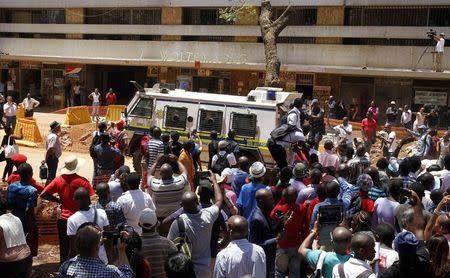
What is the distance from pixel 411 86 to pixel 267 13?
856 cm

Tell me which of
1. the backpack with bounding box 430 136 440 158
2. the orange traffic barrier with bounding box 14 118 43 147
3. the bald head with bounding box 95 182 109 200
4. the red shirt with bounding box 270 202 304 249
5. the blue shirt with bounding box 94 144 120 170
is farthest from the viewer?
the orange traffic barrier with bounding box 14 118 43 147

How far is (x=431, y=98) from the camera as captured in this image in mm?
25875

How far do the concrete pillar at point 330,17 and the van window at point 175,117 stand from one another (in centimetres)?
1450

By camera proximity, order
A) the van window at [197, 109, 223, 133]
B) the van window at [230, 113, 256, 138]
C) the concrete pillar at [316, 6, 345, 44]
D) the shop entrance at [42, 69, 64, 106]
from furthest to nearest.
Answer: the shop entrance at [42, 69, 64, 106] < the concrete pillar at [316, 6, 345, 44] < the van window at [197, 109, 223, 133] < the van window at [230, 113, 256, 138]

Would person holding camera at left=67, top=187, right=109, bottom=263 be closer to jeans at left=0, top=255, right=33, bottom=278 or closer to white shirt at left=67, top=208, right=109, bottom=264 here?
white shirt at left=67, top=208, right=109, bottom=264

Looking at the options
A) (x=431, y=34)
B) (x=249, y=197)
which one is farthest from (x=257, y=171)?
(x=431, y=34)

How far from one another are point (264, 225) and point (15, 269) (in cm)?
267

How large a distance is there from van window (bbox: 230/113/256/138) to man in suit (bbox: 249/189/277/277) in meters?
8.01

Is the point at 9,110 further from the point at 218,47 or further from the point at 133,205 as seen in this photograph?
the point at 133,205

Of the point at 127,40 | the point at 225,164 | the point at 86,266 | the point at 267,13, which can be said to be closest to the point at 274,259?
the point at 86,266

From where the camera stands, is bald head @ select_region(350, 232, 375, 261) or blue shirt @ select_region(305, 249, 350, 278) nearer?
bald head @ select_region(350, 232, 375, 261)

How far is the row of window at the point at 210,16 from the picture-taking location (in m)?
26.0

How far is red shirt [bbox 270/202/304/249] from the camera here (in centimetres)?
679

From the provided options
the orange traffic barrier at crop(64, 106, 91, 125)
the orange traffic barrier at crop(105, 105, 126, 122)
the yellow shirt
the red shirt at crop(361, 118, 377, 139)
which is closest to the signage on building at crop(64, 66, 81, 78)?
the orange traffic barrier at crop(64, 106, 91, 125)
